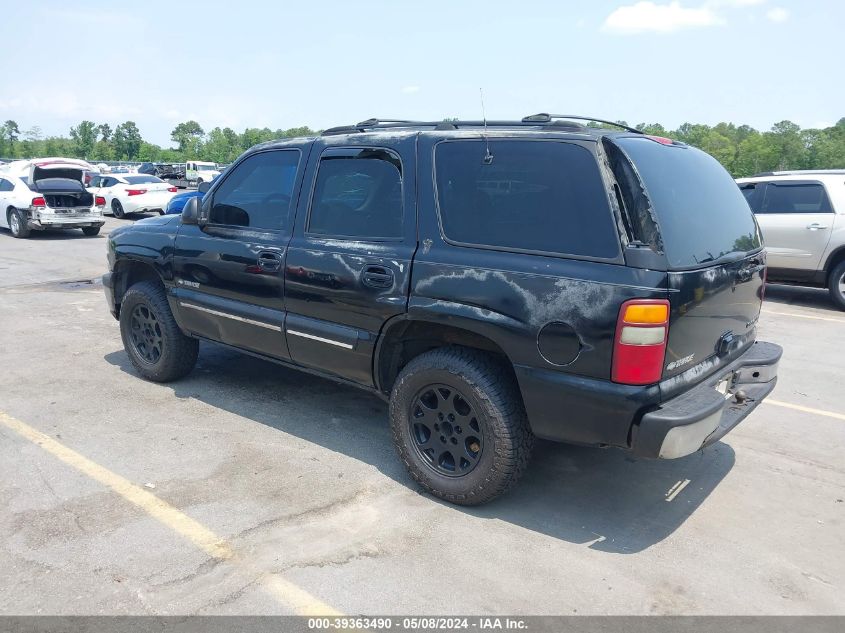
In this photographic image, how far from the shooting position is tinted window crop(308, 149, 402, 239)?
389 centimetres

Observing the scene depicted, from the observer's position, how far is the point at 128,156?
80750mm

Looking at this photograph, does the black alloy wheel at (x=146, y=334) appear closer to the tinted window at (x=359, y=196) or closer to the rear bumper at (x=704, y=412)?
the tinted window at (x=359, y=196)

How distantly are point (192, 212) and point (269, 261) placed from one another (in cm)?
94

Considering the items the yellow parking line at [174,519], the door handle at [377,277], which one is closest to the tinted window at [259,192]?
the door handle at [377,277]

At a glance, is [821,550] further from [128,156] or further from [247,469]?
[128,156]

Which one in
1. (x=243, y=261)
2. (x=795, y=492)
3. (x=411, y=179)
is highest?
(x=411, y=179)

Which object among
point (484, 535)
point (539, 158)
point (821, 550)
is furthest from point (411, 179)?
point (821, 550)

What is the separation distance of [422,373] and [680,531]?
5.11ft

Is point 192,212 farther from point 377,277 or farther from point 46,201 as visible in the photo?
point 46,201

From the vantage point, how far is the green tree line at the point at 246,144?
33.9 meters

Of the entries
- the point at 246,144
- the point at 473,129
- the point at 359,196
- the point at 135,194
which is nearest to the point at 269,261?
the point at 359,196

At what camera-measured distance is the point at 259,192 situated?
467 centimetres

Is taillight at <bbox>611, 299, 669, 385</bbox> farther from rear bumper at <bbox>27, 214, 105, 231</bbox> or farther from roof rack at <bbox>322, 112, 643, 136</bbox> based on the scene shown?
rear bumper at <bbox>27, 214, 105, 231</bbox>

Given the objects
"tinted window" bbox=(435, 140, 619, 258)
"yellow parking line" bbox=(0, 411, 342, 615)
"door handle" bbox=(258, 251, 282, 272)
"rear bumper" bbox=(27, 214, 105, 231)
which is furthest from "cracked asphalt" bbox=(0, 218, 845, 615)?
"rear bumper" bbox=(27, 214, 105, 231)
